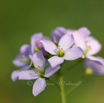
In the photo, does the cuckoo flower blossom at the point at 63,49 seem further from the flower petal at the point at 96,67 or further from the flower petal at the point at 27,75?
the flower petal at the point at 96,67

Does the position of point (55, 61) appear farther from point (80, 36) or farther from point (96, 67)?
point (96, 67)

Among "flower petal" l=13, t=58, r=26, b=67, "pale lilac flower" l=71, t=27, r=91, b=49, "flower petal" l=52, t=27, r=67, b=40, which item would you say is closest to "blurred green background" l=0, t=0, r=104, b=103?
"flower petal" l=13, t=58, r=26, b=67

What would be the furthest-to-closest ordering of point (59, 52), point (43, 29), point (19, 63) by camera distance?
point (43, 29) < point (19, 63) < point (59, 52)

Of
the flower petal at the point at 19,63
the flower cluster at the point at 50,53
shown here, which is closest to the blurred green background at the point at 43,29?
the flower petal at the point at 19,63

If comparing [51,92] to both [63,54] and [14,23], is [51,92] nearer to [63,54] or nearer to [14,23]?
[63,54]

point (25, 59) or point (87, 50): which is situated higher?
point (25, 59)

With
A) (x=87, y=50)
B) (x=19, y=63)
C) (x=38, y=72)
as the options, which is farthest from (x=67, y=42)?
(x=19, y=63)
